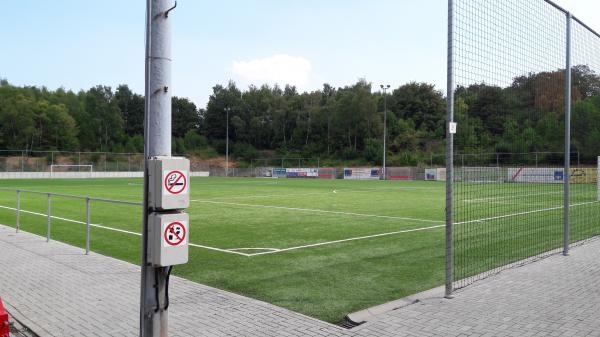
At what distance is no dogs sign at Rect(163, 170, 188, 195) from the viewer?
3.90m

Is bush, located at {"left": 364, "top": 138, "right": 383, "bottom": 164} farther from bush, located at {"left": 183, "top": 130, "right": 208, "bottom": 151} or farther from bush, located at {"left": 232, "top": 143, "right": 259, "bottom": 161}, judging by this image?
bush, located at {"left": 183, "top": 130, "right": 208, "bottom": 151}

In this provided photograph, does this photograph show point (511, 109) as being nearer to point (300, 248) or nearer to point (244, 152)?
point (300, 248)

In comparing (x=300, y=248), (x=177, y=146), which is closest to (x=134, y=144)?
(x=177, y=146)

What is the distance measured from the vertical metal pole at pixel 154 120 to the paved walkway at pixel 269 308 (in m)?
1.44

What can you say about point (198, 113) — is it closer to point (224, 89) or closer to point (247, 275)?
point (224, 89)

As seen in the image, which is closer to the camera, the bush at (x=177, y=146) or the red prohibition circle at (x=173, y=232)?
the red prohibition circle at (x=173, y=232)

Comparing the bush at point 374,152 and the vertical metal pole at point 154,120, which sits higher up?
the bush at point 374,152

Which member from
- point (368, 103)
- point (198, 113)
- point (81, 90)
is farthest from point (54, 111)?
point (368, 103)

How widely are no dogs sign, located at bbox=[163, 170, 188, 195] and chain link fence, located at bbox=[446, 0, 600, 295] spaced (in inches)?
149

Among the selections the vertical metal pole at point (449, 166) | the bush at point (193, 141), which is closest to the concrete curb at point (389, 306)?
the vertical metal pole at point (449, 166)

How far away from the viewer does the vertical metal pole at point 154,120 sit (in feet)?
13.2

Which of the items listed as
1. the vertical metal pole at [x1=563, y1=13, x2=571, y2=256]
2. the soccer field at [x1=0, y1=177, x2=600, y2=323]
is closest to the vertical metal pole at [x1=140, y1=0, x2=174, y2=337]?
the soccer field at [x1=0, y1=177, x2=600, y2=323]

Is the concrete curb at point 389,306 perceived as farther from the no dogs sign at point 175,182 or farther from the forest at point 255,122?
the forest at point 255,122

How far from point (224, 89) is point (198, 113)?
8872 mm
